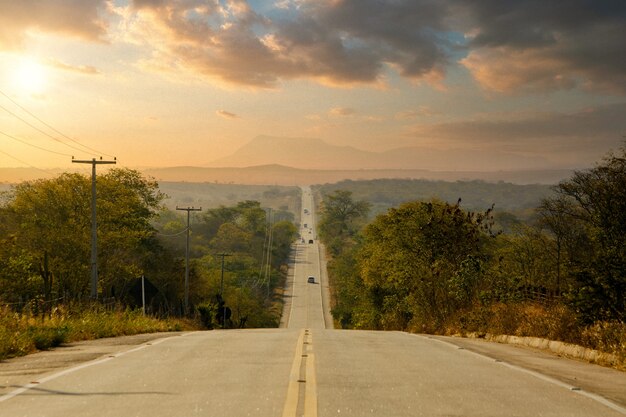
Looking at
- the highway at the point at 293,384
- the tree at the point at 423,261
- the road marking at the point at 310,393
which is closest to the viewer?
the road marking at the point at 310,393

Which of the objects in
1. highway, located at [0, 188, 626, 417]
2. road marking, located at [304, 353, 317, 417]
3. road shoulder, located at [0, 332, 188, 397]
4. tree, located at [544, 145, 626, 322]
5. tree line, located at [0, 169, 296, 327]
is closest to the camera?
road marking, located at [304, 353, 317, 417]

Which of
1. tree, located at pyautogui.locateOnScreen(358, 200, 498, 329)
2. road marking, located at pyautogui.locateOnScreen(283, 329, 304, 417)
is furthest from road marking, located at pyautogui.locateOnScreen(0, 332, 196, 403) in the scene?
tree, located at pyautogui.locateOnScreen(358, 200, 498, 329)

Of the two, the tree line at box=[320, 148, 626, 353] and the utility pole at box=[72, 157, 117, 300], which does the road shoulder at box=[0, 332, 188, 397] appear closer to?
the tree line at box=[320, 148, 626, 353]

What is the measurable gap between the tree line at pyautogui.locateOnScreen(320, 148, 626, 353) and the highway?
2.82 meters

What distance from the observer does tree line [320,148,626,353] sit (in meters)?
15.6

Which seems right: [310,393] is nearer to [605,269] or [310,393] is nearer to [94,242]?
[605,269]

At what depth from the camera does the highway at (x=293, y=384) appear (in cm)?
715

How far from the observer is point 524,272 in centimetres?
3881

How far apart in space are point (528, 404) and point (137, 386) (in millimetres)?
5058

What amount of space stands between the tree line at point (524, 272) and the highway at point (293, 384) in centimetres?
282

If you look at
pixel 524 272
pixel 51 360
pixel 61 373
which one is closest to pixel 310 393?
pixel 61 373

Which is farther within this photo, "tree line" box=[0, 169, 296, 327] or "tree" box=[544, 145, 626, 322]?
"tree line" box=[0, 169, 296, 327]

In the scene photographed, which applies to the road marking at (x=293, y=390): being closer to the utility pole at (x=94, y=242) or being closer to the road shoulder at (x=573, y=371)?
the road shoulder at (x=573, y=371)

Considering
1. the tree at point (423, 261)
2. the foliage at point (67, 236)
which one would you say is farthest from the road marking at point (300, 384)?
the foliage at point (67, 236)
